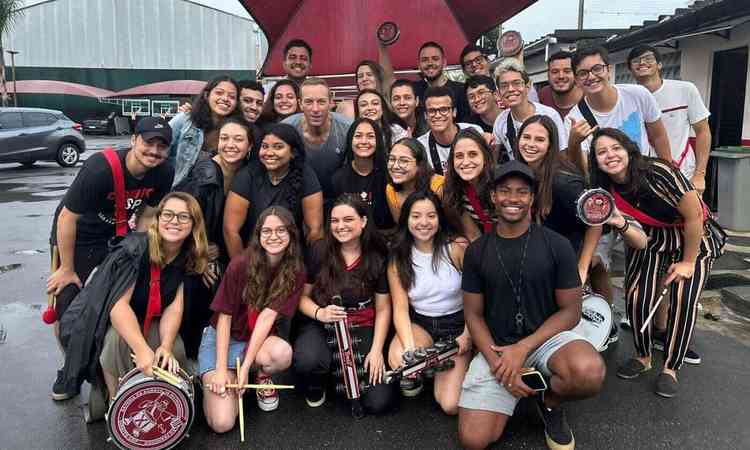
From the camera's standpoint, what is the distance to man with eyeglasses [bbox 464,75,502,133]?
4531 mm

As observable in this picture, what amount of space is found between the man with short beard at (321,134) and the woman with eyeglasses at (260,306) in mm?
893

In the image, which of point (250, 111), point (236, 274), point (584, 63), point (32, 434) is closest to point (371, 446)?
point (236, 274)

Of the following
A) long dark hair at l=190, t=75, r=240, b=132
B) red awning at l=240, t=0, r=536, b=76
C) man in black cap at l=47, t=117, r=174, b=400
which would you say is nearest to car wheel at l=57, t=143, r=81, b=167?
red awning at l=240, t=0, r=536, b=76

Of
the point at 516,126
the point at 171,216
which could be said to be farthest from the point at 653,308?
the point at 171,216

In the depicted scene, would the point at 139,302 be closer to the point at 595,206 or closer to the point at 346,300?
the point at 346,300

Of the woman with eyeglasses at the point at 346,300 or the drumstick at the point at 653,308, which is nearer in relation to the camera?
the woman with eyeglasses at the point at 346,300

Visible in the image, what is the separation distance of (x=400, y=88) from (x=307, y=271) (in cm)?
178

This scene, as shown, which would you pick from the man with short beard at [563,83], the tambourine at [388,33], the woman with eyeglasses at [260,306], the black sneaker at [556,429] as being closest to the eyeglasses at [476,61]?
the tambourine at [388,33]

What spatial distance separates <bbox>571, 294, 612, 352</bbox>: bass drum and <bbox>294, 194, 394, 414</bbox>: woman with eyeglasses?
3.82ft

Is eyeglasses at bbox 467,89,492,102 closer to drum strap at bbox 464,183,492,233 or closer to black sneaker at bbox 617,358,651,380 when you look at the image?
drum strap at bbox 464,183,492,233

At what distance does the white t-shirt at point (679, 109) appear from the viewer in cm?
449

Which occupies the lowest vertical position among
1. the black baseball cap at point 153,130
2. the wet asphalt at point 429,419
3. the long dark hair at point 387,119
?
the wet asphalt at point 429,419

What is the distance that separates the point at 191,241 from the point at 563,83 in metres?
3.02

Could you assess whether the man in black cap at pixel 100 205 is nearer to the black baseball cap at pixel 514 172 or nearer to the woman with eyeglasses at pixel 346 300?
the woman with eyeglasses at pixel 346 300
